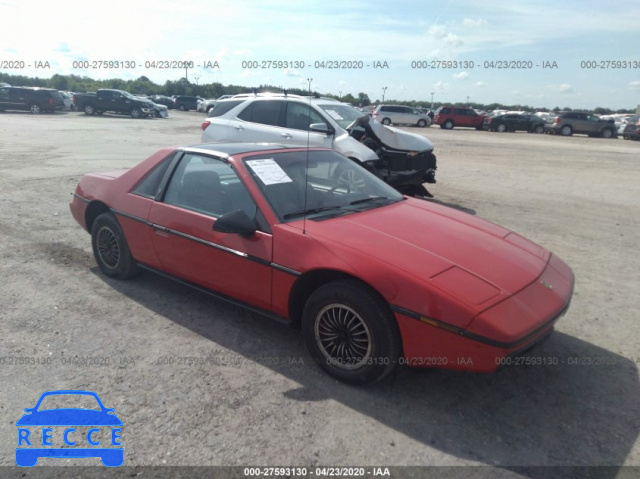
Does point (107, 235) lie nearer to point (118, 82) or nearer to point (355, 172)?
point (355, 172)

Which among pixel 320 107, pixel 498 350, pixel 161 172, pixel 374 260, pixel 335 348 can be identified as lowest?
pixel 335 348

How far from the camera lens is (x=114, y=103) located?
33.7m

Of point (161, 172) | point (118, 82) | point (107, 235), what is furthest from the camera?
point (118, 82)

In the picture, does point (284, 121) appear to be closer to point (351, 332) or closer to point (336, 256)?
point (336, 256)

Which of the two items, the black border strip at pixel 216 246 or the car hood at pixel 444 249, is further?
A: the black border strip at pixel 216 246

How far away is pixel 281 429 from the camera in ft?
9.30

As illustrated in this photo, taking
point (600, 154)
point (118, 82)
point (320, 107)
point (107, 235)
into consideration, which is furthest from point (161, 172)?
point (118, 82)

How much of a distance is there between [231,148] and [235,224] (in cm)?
103

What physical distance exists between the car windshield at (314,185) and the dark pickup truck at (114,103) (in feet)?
106

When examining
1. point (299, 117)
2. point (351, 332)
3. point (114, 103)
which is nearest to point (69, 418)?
point (351, 332)

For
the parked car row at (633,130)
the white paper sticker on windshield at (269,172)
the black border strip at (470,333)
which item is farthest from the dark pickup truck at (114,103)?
the black border strip at (470,333)

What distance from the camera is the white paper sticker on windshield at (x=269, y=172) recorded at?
3.81 meters

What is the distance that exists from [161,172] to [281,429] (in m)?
2.60

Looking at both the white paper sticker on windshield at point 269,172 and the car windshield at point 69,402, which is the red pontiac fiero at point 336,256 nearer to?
the white paper sticker on windshield at point 269,172
